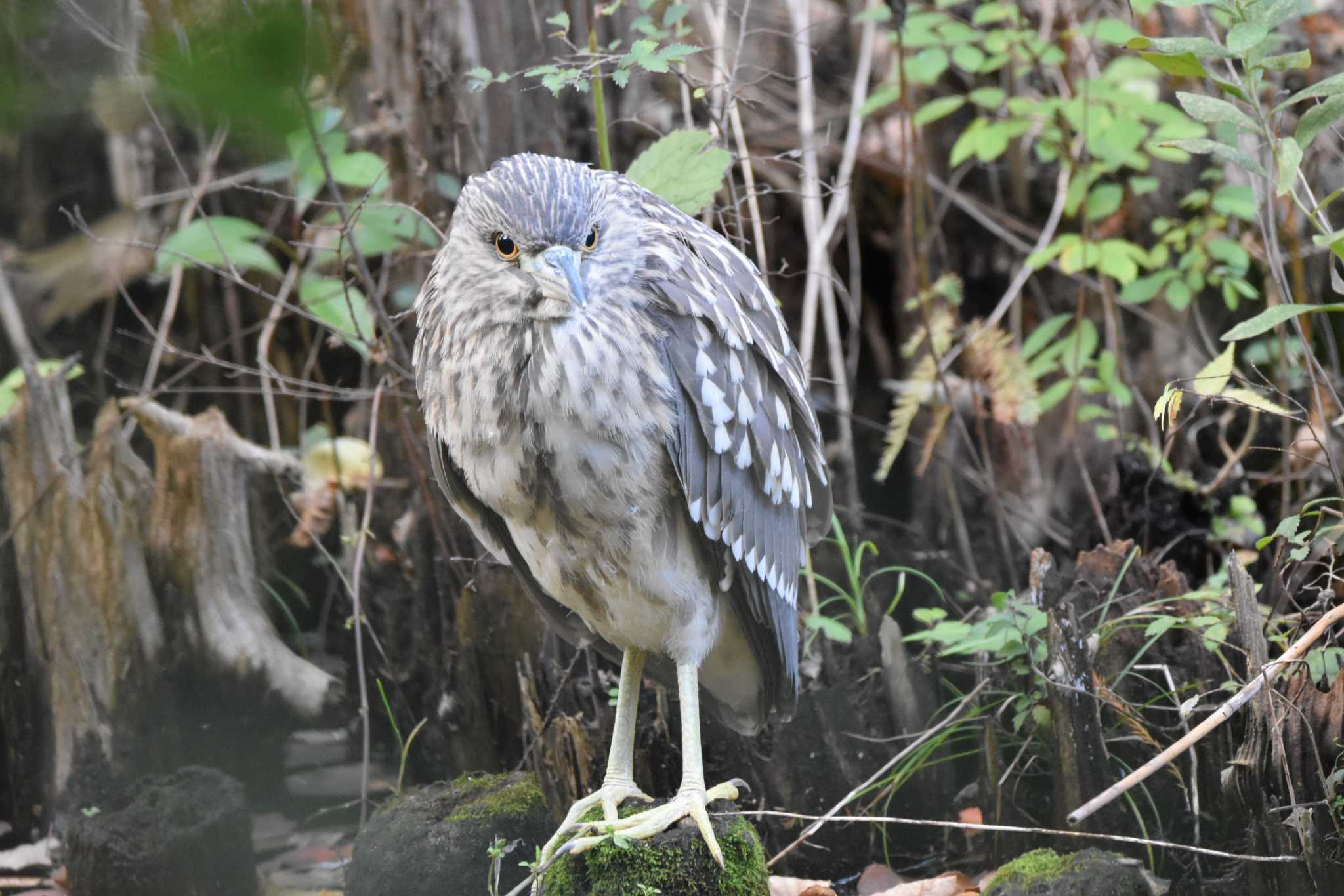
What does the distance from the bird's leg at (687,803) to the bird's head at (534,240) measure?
33.2 inches

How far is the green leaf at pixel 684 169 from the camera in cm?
276

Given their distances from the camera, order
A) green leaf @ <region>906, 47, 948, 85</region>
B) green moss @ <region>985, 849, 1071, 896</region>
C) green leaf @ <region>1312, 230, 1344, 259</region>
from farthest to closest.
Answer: green leaf @ <region>906, 47, 948, 85</region> → green moss @ <region>985, 849, 1071, 896</region> → green leaf @ <region>1312, 230, 1344, 259</region>

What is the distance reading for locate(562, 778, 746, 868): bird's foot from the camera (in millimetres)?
2279

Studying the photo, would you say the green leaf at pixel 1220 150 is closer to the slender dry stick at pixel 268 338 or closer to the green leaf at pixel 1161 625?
the green leaf at pixel 1161 625

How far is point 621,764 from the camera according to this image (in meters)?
2.64

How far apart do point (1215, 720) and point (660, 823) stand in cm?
100

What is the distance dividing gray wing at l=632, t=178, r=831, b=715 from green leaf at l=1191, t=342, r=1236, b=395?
0.80 m

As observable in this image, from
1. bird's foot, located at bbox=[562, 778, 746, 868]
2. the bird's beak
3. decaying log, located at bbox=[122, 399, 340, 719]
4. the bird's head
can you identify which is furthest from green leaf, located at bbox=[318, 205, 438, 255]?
bird's foot, located at bbox=[562, 778, 746, 868]

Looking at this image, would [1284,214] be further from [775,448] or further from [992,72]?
[775,448]

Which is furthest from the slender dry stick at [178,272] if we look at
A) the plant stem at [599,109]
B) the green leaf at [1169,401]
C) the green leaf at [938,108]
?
the green leaf at [1169,401]

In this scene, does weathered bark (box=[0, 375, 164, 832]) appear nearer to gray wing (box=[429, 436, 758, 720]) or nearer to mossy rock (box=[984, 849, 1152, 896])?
gray wing (box=[429, 436, 758, 720])

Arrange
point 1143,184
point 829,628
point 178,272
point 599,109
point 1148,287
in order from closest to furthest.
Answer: point 599,109 < point 829,628 < point 1148,287 < point 1143,184 < point 178,272

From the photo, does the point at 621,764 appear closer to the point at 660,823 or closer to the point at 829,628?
the point at 660,823

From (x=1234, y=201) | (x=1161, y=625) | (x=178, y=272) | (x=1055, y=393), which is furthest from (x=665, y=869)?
(x=178, y=272)
